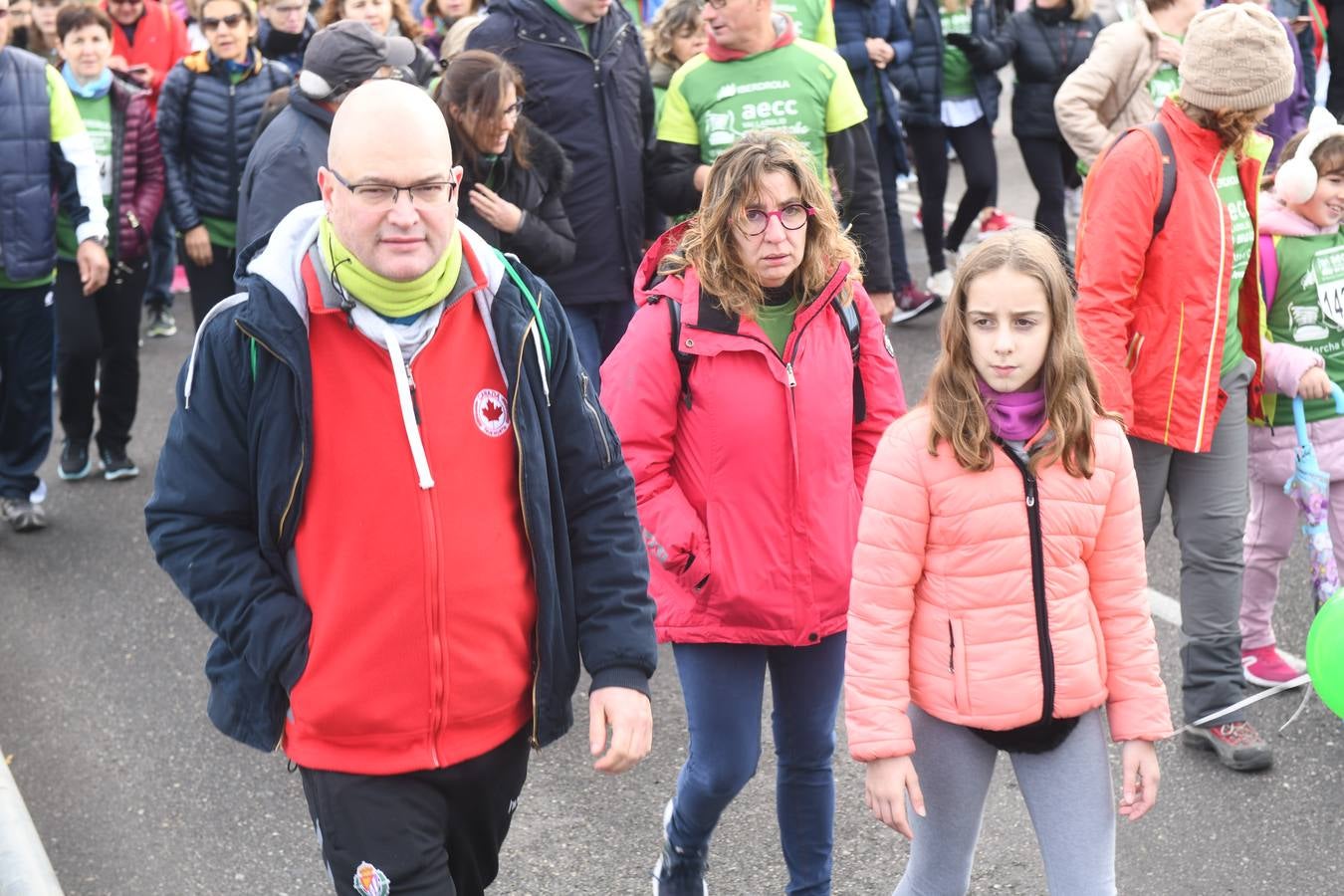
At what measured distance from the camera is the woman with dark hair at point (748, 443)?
13.2ft

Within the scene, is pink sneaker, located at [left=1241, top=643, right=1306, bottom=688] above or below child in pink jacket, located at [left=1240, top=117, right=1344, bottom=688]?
below

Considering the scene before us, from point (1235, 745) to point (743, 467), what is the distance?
205cm

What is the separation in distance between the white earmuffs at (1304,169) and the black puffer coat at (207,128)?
4414 millimetres

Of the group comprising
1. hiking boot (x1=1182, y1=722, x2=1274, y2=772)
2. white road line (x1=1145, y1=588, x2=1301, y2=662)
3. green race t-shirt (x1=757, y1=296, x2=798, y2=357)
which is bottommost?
white road line (x1=1145, y1=588, x2=1301, y2=662)

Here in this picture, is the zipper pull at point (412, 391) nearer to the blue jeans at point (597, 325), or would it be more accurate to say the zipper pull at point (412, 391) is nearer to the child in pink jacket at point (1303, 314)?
the child in pink jacket at point (1303, 314)

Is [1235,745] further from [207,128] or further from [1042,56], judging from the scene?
[1042,56]

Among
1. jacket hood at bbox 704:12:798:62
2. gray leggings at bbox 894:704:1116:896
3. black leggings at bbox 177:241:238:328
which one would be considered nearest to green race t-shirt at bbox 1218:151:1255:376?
gray leggings at bbox 894:704:1116:896

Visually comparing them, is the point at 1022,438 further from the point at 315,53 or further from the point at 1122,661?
the point at 315,53

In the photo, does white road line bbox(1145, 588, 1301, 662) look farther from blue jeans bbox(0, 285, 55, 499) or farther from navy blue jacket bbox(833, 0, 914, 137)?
blue jeans bbox(0, 285, 55, 499)

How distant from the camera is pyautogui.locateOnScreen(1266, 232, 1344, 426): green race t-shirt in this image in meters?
5.40

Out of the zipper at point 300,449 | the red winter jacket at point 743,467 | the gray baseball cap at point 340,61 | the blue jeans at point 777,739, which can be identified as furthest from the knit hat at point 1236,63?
the zipper at point 300,449

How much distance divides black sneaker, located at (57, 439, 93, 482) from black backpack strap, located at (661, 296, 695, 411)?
5.06 m

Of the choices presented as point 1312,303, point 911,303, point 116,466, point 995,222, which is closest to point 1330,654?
point 1312,303

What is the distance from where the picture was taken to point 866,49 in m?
9.98
